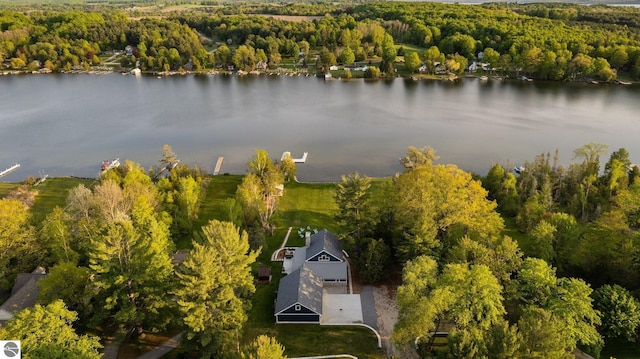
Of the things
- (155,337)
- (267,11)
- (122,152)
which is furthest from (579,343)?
(267,11)

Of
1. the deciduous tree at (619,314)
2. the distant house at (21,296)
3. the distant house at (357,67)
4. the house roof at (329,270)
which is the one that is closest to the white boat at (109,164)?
the distant house at (21,296)

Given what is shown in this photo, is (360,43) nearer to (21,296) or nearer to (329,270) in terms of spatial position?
(329,270)

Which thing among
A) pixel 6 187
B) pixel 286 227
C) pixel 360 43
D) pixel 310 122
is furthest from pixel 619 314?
pixel 360 43

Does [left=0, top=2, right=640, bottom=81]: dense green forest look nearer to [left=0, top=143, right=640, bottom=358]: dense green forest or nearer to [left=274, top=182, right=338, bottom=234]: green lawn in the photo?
[left=274, top=182, right=338, bottom=234]: green lawn

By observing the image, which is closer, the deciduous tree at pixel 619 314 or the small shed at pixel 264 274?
the deciduous tree at pixel 619 314

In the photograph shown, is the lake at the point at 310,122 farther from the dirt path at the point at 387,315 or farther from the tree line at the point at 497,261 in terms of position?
the dirt path at the point at 387,315
